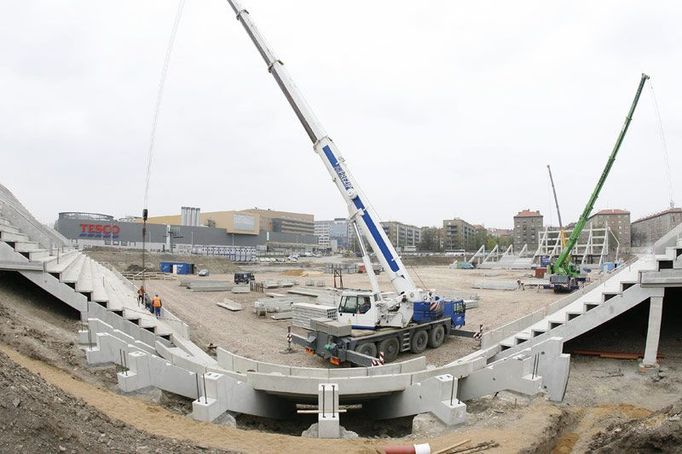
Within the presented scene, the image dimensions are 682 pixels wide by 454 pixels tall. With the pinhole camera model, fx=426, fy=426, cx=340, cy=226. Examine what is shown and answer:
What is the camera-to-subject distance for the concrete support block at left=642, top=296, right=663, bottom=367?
12.1 metres

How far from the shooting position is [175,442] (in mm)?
6105

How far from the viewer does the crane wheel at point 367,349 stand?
13.0 meters

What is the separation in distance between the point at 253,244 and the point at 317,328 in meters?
86.1

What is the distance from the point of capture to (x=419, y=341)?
15031 mm

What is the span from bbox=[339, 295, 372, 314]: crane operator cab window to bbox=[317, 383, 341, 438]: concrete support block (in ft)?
18.7

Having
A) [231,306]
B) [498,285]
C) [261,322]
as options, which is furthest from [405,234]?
[261,322]

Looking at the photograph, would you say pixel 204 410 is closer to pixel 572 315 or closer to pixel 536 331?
pixel 536 331

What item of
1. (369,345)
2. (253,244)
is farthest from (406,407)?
(253,244)

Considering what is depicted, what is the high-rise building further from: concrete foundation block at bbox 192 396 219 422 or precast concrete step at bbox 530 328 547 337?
concrete foundation block at bbox 192 396 219 422

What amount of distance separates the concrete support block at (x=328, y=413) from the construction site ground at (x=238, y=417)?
57 centimetres

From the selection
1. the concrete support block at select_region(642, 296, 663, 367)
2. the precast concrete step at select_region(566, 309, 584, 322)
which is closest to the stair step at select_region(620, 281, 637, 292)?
the concrete support block at select_region(642, 296, 663, 367)

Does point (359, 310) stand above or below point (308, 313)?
above

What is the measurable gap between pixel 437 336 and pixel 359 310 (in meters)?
3.77

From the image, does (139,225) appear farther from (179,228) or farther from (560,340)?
(560,340)
